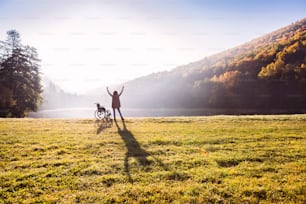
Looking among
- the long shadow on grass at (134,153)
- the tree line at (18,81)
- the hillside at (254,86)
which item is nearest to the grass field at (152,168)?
the long shadow on grass at (134,153)

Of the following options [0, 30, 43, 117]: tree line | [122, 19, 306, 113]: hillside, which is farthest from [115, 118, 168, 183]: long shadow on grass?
[122, 19, 306, 113]: hillside

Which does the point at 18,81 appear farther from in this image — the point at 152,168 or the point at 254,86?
the point at 254,86

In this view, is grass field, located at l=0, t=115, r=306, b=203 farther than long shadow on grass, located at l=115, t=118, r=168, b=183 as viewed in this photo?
No

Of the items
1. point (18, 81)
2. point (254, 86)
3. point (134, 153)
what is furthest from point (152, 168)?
point (254, 86)

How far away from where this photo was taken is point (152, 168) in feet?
29.9

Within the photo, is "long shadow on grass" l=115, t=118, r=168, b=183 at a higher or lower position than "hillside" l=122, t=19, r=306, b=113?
lower

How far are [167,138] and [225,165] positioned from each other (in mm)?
5246

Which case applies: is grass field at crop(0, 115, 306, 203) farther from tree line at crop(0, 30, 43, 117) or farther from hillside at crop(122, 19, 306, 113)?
hillside at crop(122, 19, 306, 113)

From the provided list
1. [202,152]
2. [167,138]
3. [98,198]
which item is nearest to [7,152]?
[98,198]

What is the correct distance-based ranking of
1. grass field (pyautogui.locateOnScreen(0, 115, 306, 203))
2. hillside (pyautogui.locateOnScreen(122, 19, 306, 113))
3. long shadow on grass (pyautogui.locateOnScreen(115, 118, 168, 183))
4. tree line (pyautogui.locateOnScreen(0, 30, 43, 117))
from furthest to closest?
hillside (pyautogui.locateOnScreen(122, 19, 306, 113)), tree line (pyautogui.locateOnScreen(0, 30, 43, 117)), long shadow on grass (pyautogui.locateOnScreen(115, 118, 168, 183)), grass field (pyautogui.locateOnScreen(0, 115, 306, 203))

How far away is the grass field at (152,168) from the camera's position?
681 centimetres

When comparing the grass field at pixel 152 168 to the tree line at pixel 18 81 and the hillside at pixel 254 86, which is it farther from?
the hillside at pixel 254 86

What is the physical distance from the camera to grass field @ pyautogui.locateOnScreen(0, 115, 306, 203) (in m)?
6.81

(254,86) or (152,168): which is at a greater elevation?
(254,86)
